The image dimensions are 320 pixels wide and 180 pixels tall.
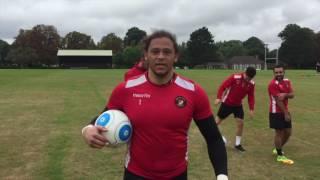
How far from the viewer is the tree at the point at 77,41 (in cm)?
16875

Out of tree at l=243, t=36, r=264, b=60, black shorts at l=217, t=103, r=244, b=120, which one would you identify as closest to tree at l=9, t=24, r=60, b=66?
tree at l=243, t=36, r=264, b=60

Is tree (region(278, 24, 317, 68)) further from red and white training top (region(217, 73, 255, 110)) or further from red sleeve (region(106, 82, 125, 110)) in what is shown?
red sleeve (region(106, 82, 125, 110))

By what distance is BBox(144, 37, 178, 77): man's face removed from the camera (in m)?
4.00

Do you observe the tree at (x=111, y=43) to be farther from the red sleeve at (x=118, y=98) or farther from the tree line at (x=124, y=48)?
the red sleeve at (x=118, y=98)

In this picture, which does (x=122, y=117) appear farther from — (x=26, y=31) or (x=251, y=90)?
(x=26, y=31)

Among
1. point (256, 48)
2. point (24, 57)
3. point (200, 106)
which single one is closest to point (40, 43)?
point (24, 57)

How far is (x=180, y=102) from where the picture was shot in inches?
159

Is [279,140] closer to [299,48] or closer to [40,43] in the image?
[299,48]

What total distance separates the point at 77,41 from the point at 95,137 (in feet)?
561

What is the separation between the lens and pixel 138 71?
9.53 meters

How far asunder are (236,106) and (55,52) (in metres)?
147

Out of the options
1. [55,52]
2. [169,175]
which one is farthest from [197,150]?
[55,52]

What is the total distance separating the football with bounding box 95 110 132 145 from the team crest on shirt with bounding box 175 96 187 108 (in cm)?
40

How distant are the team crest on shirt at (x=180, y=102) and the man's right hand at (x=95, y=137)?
0.57m
